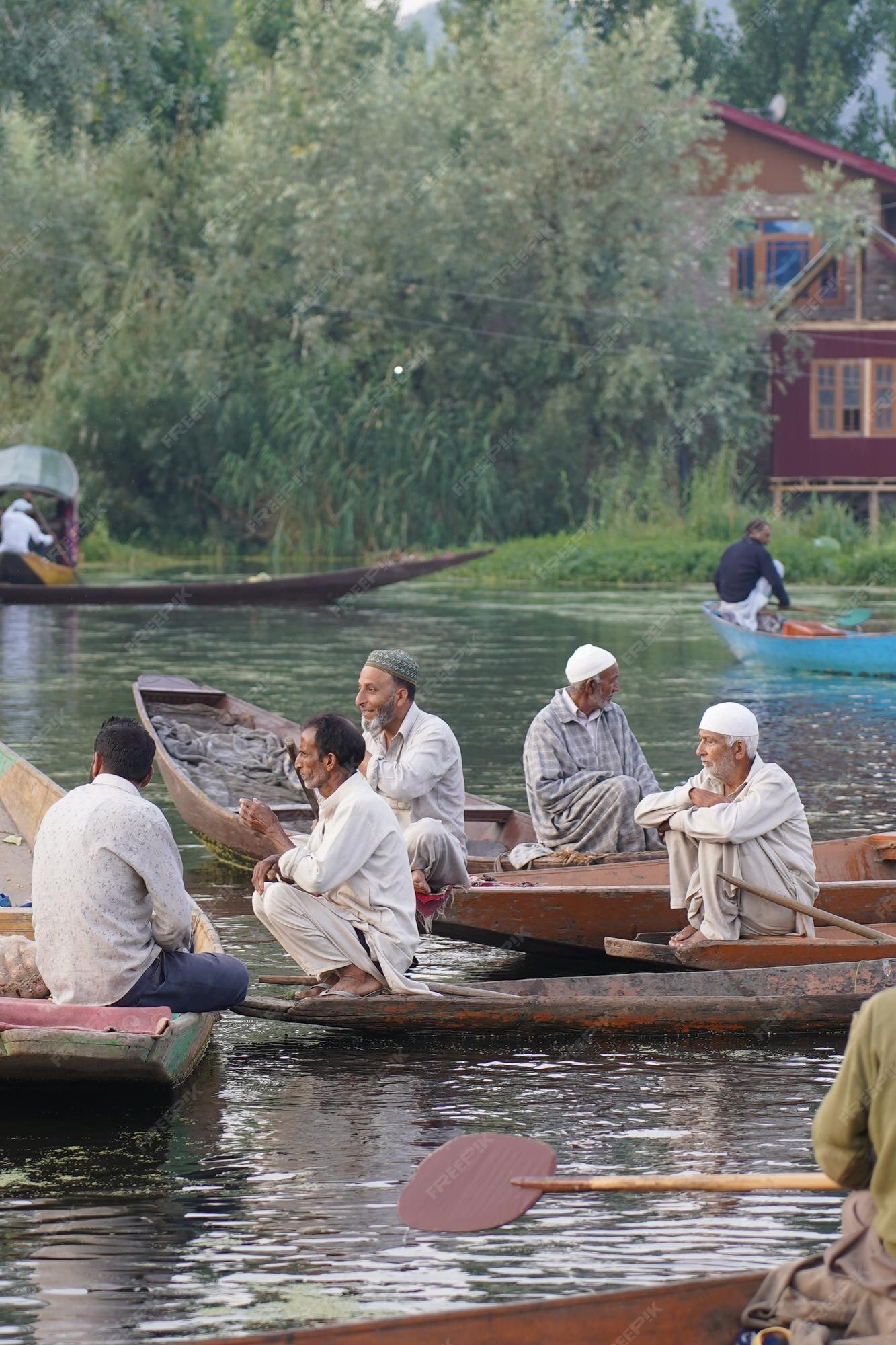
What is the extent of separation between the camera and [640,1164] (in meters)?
5.30

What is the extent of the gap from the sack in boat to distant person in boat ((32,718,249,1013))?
0.26 meters

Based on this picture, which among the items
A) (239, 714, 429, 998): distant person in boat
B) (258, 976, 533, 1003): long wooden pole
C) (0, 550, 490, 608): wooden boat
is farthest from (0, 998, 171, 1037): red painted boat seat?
(0, 550, 490, 608): wooden boat

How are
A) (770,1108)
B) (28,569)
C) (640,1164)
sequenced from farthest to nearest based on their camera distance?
1. (28,569)
2. (770,1108)
3. (640,1164)

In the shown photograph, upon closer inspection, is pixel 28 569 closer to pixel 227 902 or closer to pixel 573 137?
pixel 573 137

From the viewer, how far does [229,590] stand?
25.0 m

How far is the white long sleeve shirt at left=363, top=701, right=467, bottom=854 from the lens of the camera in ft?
23.7

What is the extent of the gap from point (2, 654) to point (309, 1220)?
53.3ft

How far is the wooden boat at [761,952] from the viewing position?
6570mm

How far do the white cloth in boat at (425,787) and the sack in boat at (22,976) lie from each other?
159 centimetres

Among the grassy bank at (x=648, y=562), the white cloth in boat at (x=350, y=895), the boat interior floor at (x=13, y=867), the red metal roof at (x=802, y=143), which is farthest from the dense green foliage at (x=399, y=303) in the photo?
the white cloth in boat at (x=350, y=895)

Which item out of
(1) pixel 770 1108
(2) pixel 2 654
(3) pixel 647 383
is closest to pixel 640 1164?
(1) pixel 770 1108

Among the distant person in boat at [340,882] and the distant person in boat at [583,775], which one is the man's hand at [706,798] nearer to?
the distant person in boat at [340,882]

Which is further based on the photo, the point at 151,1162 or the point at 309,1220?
the point at 151,1162

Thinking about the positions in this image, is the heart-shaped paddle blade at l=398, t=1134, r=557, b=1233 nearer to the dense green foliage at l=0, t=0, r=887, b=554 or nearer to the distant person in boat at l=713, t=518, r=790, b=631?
the distant person in boat at l=713, t=518, r=790, b=631
